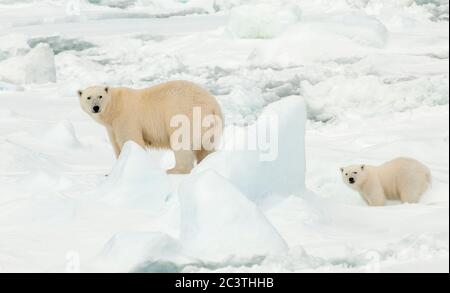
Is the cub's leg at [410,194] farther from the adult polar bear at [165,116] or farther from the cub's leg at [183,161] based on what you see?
the cub's leg at [183,161]

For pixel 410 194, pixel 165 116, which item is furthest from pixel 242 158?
pixel 165 116

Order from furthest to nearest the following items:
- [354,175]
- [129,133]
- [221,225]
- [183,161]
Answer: [129,133], [183,161], [354,175], [221,225]

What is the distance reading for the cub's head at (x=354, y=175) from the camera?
419cm

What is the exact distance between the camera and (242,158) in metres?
3.24

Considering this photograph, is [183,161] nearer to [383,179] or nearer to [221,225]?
[383,179]

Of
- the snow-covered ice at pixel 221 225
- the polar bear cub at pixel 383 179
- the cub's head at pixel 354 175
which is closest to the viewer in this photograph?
the snow-covered ice at pixel 221 225

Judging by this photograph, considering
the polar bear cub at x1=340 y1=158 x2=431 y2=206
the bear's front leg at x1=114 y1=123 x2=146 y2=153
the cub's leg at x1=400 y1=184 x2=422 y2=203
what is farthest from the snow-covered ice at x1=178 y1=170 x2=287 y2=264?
the bear's front leg at x1=114 y1=123 x2=146 y2=153

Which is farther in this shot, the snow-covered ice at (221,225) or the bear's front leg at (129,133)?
the bear's front leg at (129,133)

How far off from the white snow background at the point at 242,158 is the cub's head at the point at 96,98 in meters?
0.38

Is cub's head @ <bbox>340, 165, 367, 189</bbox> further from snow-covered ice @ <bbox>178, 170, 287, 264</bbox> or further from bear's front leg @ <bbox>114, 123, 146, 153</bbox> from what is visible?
snow-covered ice @ <bbox>178, 170, 287, 264</bbox>

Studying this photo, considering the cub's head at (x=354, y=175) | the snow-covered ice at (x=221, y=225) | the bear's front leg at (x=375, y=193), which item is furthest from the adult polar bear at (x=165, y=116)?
the snow-covered ice at (x=221, y=225)

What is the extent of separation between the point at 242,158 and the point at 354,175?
1144 mm

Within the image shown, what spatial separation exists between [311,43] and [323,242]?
958 centimetres

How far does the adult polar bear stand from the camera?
14.3 ft
